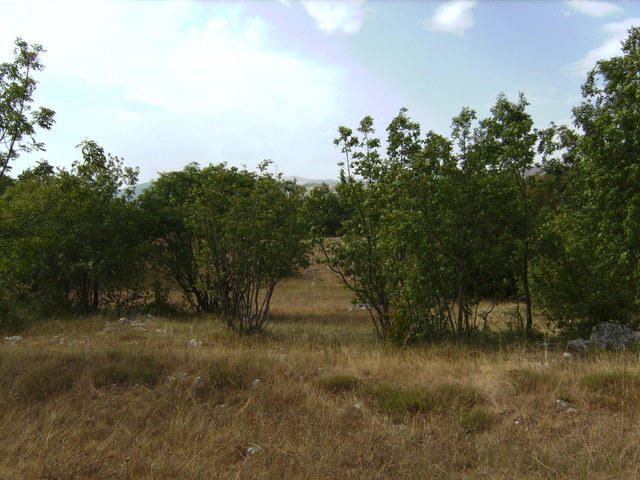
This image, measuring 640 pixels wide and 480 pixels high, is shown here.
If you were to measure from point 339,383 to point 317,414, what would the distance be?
92 centimetres

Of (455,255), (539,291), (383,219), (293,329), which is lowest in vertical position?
(293,329)

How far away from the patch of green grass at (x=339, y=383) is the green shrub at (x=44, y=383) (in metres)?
3.24

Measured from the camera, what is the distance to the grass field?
3.77 m

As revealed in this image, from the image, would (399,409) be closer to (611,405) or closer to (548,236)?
(611,405)

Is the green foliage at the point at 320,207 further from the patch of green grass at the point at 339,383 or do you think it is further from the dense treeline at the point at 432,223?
the patch of green grass at the point at 339,383

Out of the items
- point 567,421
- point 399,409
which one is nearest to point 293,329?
point 399,409

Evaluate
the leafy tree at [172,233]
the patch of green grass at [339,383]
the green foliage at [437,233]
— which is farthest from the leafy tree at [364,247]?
the leafy tree at [172,233]

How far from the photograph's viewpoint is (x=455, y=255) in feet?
27.7

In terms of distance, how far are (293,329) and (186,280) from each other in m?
5.11

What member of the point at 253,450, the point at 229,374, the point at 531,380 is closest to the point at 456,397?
the point at 531,380

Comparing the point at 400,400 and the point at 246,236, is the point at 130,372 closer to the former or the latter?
the point at 400,400

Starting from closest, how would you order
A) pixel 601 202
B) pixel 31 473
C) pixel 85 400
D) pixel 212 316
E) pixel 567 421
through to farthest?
pixel 31 473
pixel 567 421
pixel 85 400
pixel 601 202
pixel 212 316

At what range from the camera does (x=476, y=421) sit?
456 centimetres

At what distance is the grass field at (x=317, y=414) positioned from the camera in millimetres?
Result: 3771
